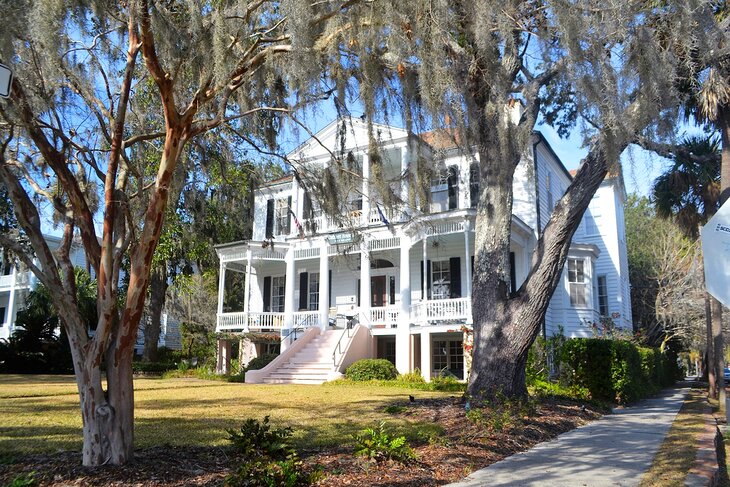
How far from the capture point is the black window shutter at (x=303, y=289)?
25.7m

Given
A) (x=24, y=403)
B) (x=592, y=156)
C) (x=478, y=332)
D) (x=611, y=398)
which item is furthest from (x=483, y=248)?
(x=24, y=403)

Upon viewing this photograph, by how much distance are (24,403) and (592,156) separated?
1182 cm

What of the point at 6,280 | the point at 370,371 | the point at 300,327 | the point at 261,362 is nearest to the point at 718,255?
the point at 370,371

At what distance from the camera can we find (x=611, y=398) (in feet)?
45.3

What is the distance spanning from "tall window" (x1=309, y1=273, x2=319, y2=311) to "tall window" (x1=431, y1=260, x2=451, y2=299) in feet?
18.4

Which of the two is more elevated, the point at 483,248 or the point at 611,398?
the point at 483,248

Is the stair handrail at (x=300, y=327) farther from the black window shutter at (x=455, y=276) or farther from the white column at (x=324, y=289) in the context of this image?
the black window shutter at (x=455, y=276)

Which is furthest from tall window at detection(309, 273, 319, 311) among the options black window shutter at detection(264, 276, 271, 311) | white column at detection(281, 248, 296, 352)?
black window shutter at detection(264, 276, 271, 311)

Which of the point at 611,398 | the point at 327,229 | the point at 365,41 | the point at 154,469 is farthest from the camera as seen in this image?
the point at 327,229

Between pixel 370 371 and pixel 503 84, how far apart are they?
12.0 metres

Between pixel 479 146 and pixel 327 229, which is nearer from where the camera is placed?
pixel 479 146

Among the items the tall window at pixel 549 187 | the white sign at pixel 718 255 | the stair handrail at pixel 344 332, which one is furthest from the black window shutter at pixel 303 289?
the white sign at pixel 718 255

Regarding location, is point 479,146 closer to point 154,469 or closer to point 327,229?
point 154,469

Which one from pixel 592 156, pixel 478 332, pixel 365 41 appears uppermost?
pixel 365 41
